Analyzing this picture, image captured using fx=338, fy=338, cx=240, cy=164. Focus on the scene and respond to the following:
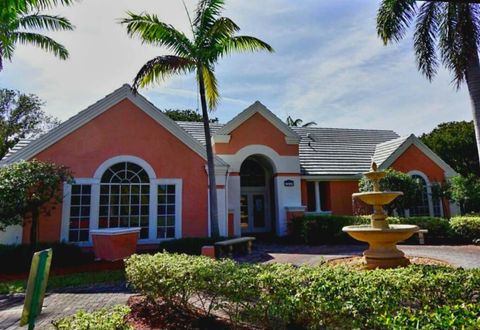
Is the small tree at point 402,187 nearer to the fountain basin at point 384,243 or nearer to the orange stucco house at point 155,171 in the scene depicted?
the orange stucco house at point 155,171

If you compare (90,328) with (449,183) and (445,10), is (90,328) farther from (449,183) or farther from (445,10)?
(449,183)

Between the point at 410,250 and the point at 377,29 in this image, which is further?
the point at 377,29

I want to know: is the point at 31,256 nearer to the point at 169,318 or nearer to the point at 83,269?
the point at 83,269

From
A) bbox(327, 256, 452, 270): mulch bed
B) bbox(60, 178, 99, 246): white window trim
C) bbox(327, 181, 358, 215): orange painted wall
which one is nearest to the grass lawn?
bbox(60, 178, 99, 246): white window trim

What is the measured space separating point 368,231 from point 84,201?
35.6 feet

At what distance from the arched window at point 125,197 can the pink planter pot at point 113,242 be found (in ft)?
5.00

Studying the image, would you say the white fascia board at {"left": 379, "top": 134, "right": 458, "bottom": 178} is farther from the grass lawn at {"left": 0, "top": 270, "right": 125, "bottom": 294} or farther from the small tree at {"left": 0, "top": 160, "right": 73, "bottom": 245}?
the small tree at {"left": 0, "top": 160, "right": 73, "bottom": 245}

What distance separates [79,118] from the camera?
13930 mm

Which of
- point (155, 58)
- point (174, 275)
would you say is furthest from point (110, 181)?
point (174, 275)

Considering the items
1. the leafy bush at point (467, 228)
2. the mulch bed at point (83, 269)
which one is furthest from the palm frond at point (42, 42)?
the leafy bush at point (467, 228)

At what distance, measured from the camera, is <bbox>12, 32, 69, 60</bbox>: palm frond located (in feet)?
49.1

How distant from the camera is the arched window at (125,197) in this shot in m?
13.9

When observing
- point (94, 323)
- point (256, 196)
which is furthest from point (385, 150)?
point (94, 323)

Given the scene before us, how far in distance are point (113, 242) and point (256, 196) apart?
10349mm
